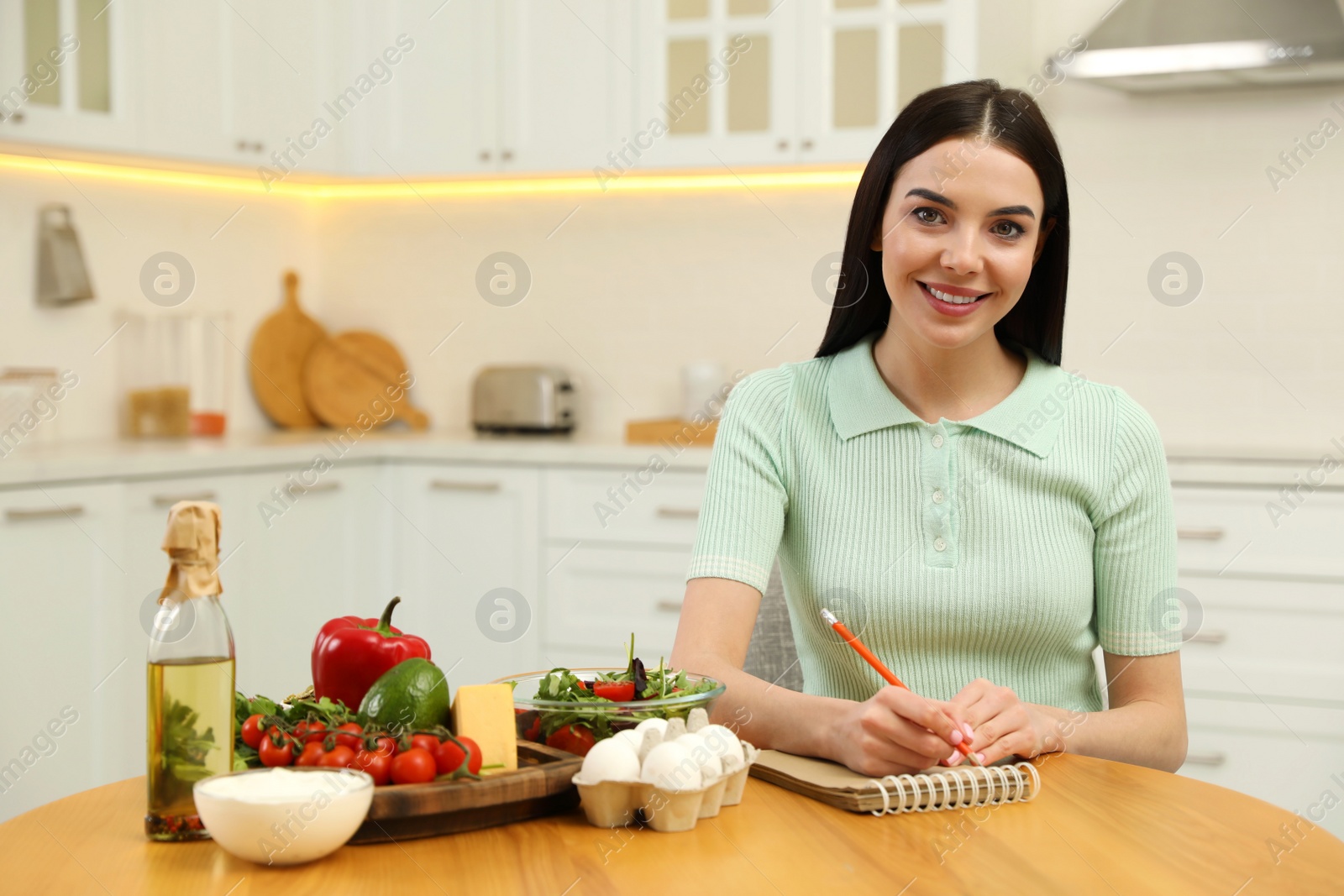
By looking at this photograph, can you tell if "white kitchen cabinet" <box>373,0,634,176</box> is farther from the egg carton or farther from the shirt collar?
the egg carton

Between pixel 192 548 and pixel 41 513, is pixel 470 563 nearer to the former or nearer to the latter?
pixel 41 513

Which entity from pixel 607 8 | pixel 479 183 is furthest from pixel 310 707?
pixel 479 183

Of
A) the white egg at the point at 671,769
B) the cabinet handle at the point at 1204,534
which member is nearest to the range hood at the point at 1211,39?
the cabinet handle at the point at 1204,534

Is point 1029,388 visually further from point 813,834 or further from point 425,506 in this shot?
point 425,506

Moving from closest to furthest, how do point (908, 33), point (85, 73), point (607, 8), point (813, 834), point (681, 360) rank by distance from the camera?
point (813, 834)
point (85, 73)
point (908, 33)
point (607, 8)
point (681, 360)

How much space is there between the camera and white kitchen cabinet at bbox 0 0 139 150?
9.48 feet

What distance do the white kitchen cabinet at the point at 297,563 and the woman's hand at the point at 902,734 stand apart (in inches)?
89.0

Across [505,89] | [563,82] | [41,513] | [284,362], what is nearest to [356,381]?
[284,362]

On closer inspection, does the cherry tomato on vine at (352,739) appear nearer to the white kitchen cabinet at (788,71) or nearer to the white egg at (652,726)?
the white egg at (652,726)

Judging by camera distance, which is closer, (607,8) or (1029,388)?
(1029,388)

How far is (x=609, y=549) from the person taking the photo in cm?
325

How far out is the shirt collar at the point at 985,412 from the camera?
4.91ft

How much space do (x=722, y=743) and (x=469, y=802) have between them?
0.62 feet

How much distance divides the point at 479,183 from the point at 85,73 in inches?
47.2
